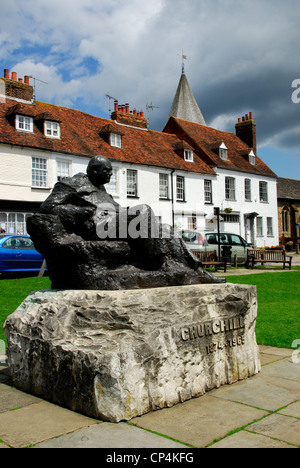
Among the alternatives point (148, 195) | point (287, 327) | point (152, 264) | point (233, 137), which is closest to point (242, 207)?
point (233, 137)

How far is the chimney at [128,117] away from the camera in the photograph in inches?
1134

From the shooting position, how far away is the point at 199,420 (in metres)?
3.23

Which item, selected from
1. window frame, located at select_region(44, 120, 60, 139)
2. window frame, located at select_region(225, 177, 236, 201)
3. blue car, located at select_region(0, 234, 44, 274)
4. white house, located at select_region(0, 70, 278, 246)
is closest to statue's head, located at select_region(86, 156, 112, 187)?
blue car, located at select_region(0, 234, 44, 274)

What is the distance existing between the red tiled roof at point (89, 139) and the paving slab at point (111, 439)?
1843cm

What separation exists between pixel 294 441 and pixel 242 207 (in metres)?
30.9

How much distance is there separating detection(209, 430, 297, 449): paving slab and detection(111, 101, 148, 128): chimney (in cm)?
2741

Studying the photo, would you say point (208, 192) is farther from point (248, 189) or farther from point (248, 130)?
point (248, 130)

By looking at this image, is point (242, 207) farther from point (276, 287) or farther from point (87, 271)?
point (87, 271)

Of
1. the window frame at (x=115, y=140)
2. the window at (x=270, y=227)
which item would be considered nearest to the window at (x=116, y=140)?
the window frame at (x=115, y=140)

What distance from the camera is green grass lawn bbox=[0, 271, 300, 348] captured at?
6.31 meters

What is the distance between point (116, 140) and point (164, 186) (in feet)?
14.0

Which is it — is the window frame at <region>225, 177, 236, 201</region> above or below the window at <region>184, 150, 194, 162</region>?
below

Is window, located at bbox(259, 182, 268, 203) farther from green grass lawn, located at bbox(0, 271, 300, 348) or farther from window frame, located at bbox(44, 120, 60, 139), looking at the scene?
green grass lawn, located at bbox(0, 271, 300, 348)

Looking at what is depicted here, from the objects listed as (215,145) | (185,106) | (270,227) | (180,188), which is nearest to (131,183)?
(180,188)
